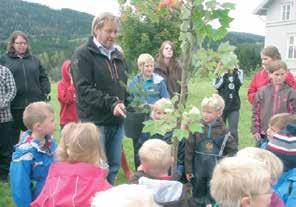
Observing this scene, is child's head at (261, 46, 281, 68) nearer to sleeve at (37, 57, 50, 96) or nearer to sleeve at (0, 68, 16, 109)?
sleeve at (37, 57, 50, 96)

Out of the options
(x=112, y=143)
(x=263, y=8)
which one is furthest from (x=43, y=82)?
(x=263, y=8)

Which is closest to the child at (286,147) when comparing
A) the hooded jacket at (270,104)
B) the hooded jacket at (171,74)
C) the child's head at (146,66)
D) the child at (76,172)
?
the child at (76,172)

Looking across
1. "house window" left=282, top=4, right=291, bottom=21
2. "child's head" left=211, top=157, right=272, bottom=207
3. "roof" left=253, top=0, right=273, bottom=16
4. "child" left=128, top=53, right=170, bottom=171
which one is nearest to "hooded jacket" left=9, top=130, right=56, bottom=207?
"child" left=128, top=53, right=170, bottom=171

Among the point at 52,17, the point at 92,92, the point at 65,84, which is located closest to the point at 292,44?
the point at 52,17

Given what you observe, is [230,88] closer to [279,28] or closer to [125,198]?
[125,198]

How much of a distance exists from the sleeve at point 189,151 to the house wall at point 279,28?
26295 mm

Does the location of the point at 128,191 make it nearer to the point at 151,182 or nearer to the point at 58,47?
the point at 151,182

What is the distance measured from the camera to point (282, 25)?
31.3 metres

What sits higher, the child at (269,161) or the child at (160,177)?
the child at (269,161)

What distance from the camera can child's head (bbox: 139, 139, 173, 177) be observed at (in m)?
2.95

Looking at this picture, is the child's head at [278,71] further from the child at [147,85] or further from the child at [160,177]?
the child at [160,177]

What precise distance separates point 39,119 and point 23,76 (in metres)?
2.28

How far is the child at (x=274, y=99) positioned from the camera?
16.3 ft

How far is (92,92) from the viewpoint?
12.5ft
